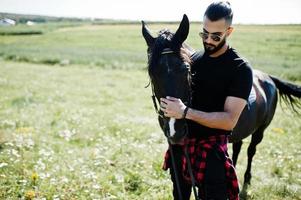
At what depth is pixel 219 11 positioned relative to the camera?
8.65ft

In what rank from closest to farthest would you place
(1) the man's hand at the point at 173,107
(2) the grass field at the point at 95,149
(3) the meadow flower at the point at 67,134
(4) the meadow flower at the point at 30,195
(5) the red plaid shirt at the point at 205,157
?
1. (1) the man's hand at the point at 173,107
2. (5) the red plaid shirt at the point at 205,157
3. (4) the meadow flower at the point at 30,195
4. (2) the grass field at the point at 95,149
5. (3) the meadow flower at the point at 67,134

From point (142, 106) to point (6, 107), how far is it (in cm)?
465

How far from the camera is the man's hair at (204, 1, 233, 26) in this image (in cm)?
264

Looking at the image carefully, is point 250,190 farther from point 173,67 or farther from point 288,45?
point 288,45

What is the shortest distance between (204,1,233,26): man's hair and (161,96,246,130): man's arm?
0.68 metres

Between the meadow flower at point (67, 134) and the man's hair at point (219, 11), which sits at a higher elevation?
the man's hair at point (219, 11)

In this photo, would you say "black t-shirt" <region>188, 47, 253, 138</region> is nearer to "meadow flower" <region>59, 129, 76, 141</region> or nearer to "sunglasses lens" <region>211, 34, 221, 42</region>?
"sunglasses lens" <region>211, 34, 221, 42</region>

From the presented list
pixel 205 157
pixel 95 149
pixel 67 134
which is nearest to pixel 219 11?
pixel 205 157

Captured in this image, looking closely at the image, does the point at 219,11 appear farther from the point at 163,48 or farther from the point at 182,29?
the point at 163,48

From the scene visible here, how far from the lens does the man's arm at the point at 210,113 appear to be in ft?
8.50

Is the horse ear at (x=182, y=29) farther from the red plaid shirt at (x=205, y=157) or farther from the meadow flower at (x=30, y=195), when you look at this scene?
the meadow flower at (x=30, y=195)

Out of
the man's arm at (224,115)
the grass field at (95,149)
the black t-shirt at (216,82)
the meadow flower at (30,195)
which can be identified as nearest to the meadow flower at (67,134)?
the grass field at (95,149)

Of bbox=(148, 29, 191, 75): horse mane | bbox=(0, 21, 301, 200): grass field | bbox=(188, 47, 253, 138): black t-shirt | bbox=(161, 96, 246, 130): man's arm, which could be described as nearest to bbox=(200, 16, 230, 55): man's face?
bbox=(188, 47, 253, 138): black t-shirt

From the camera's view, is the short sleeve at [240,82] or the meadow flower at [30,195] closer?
the short sleeve at [240,82]
